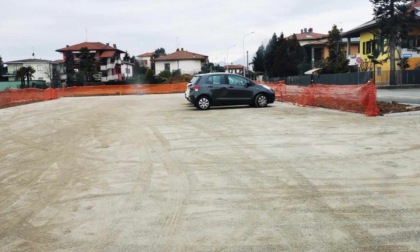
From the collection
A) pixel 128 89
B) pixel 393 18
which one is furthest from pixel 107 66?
pixel 393 18

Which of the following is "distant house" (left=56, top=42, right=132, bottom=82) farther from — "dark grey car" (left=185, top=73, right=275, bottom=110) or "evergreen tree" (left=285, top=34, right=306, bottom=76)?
"dark grey car" (left=185, top=73, right=275, bottom=110)

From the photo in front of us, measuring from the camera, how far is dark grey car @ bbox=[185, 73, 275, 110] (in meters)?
19.1

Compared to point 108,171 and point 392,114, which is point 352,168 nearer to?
point 108,171

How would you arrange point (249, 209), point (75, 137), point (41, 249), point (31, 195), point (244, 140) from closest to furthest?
point (41, 249) < point (249, 209) < point (31, 195) < point (244, 140) < point (75, 137)

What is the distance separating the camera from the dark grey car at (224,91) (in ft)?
62.5

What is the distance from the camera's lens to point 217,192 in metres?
5.61

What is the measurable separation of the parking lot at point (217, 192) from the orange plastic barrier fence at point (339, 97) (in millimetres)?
3952

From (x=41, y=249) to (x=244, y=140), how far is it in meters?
6.36

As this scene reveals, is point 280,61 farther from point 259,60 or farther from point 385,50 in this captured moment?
point 259,60

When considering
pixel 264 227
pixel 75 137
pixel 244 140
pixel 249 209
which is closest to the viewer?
pixel 264 227

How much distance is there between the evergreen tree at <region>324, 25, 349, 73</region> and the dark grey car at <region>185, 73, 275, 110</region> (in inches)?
1257

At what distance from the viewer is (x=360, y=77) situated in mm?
37031

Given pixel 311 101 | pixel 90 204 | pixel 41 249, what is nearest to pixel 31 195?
pixel 90 204

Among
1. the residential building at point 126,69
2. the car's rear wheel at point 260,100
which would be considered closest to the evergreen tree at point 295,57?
the residential building at point 126,69
